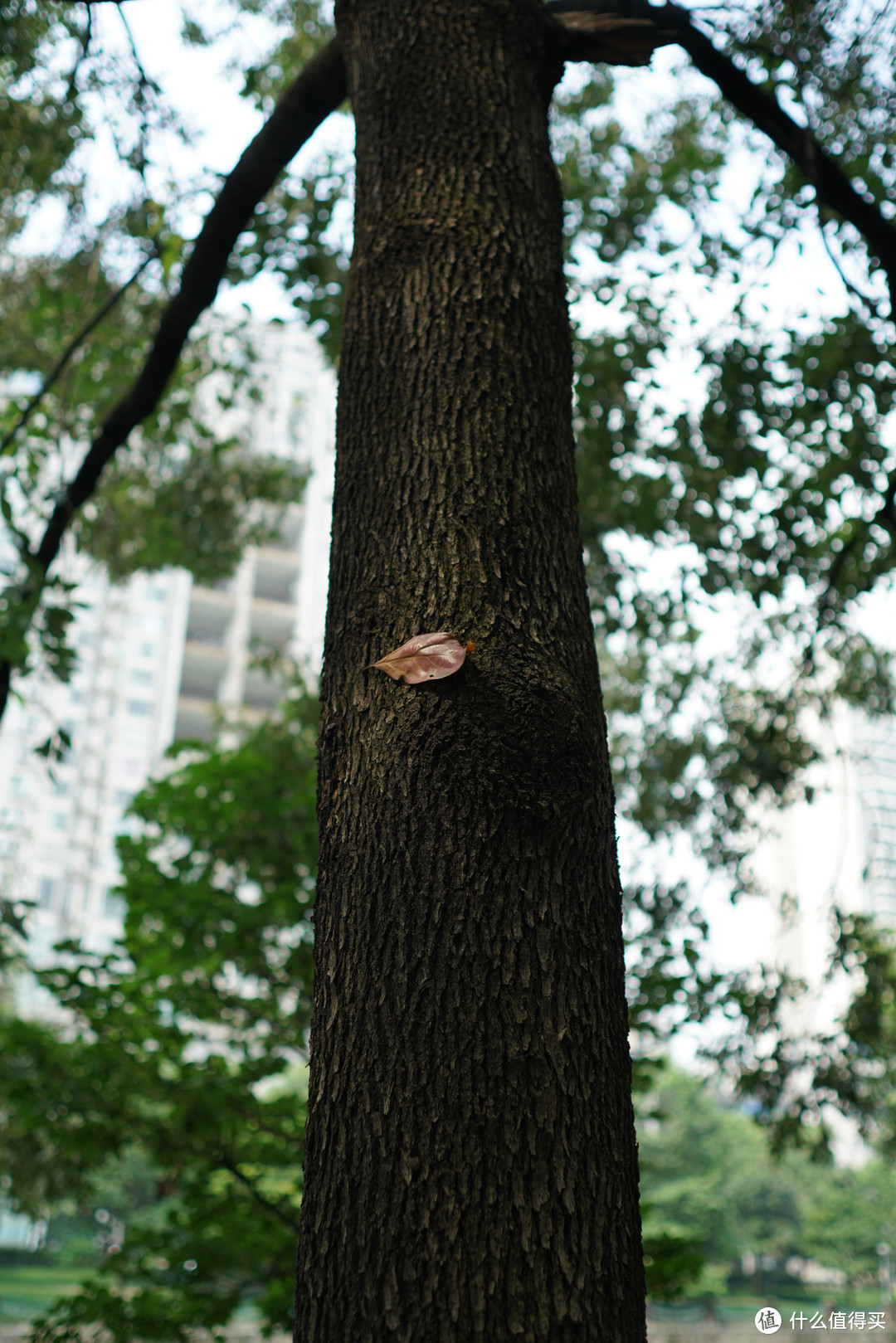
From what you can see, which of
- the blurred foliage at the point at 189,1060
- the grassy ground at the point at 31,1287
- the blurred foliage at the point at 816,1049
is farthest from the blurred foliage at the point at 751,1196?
the blurred foliage at the point at 189,1060

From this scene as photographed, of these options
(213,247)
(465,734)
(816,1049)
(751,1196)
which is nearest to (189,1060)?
(816,1049)

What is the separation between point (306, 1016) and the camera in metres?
5.56

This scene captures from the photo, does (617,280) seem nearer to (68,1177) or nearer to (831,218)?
(831,218)

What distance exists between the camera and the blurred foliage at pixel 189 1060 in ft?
15.0

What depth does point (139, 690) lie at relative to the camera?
46781 mm

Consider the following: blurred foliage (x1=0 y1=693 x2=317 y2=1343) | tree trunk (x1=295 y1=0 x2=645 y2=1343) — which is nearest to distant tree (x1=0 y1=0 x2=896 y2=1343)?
tree trunk (x1=295 y1=0 x2=645 y2=1343)

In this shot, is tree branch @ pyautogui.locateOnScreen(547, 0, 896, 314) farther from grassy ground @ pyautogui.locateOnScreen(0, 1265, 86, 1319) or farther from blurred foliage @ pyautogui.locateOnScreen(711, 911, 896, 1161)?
grassy ground @ pyautogui.locateOnScreen(0, 1265, 86, 1319)

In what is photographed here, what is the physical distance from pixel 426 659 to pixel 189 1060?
15.9 feet

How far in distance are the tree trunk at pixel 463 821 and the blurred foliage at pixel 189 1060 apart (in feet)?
11.7

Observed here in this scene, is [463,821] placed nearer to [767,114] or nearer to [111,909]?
[767,114]

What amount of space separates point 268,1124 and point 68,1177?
1.27 metres

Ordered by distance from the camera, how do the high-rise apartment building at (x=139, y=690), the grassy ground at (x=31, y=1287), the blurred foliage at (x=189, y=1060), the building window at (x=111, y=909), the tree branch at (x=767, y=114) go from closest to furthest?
the tree branch at (x=767, y=114), the blurred foliage at (x=189, y=1060), the grassy ground at (x=31, y=1287), the high-rise apartment building at (x=139, y=690), the building window at (x=111, y=909)

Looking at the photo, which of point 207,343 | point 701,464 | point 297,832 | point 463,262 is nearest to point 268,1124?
point 297,832

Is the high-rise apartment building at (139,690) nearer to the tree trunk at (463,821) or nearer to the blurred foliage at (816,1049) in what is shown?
the blurred foliage at (816,1049)
